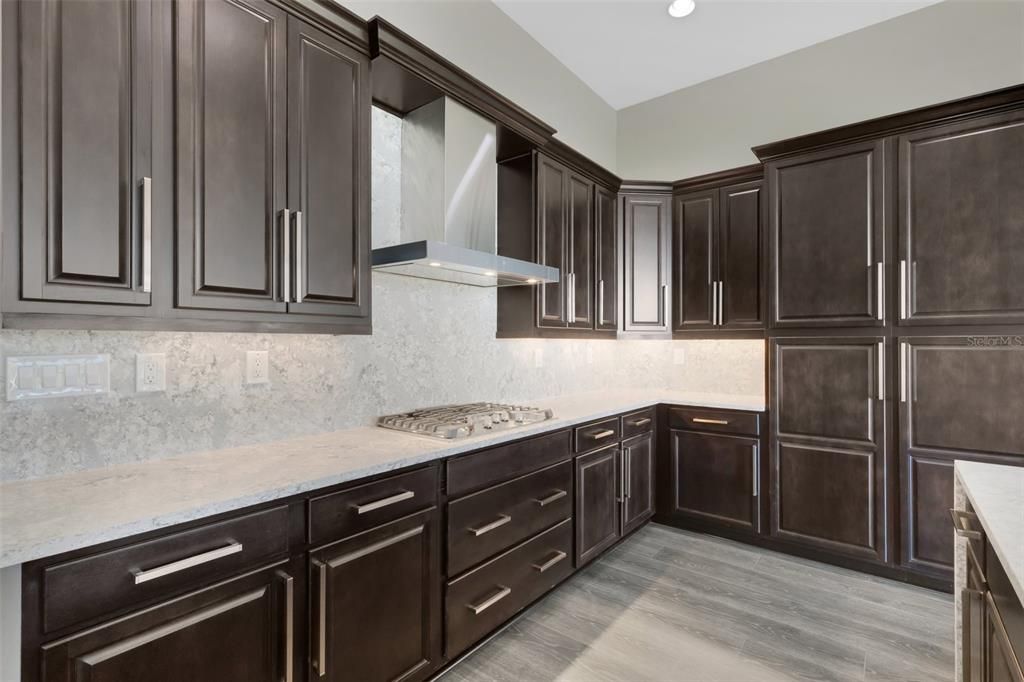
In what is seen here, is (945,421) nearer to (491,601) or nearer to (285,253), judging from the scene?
(491,601)

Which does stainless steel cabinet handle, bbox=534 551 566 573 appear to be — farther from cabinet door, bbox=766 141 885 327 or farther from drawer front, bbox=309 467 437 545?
cabinet door, bbox=766 141 885 327

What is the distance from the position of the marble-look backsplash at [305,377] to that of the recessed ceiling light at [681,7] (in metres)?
2.00

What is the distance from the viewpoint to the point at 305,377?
208cm

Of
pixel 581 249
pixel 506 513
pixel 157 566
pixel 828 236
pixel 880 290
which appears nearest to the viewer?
pixel 157 566

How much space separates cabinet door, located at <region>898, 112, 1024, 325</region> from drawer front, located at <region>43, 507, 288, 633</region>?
3.26m

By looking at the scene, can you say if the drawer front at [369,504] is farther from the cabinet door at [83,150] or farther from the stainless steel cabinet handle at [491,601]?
the cabinet door at [83,150]

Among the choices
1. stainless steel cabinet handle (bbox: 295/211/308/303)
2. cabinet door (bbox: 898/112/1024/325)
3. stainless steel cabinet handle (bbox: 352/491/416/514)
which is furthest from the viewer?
cabinet door (bbox: 898/112/1024/325)

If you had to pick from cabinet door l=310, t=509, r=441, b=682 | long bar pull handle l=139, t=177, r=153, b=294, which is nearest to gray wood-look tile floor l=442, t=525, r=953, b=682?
cabinet door l=310, t=509, r=441, b=682

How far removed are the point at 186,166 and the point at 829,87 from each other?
408 centimetres

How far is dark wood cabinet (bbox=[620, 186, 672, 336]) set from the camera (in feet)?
12.4

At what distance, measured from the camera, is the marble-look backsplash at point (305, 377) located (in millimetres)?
1474

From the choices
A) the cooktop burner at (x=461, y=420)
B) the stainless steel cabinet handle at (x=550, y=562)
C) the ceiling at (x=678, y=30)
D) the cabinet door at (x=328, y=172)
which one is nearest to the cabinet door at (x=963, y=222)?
the ceiling at (x=678, y=30)

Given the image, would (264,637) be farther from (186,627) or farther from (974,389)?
(974,389)

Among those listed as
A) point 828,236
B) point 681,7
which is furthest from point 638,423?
point 681,7
